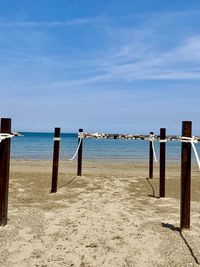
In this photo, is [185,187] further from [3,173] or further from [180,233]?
[3,173]

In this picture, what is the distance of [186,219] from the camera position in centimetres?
625

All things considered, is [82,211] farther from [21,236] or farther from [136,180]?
[136,180]

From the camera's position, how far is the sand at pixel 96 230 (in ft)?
16.3

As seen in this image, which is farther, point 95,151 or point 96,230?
point 95,151

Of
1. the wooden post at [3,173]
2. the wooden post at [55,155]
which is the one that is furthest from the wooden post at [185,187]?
the wooden post at [55,155]

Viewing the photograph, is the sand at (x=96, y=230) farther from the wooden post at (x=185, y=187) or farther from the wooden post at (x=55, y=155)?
the wooden post at (x=55, y=155)

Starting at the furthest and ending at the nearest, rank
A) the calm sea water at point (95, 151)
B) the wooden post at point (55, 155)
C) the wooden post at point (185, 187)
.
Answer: the calm sea water at point (95, 151) → the wooden post at point (55, 155) → the wooden post at point (185, 187)

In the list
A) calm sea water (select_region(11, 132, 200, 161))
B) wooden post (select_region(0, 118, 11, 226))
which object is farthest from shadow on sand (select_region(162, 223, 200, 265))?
calm sea water (select_region(11, 132, 200, 161))

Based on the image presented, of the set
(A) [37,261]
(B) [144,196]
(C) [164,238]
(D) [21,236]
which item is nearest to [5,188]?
(D) [21,236]

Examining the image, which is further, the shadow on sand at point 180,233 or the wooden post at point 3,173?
the wooden post at point 3,173

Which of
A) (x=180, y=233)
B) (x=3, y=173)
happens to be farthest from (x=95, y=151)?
(x=180, y=233)

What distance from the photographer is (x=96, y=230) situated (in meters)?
6.22

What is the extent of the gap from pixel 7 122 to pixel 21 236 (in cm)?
197

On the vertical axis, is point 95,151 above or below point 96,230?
above
